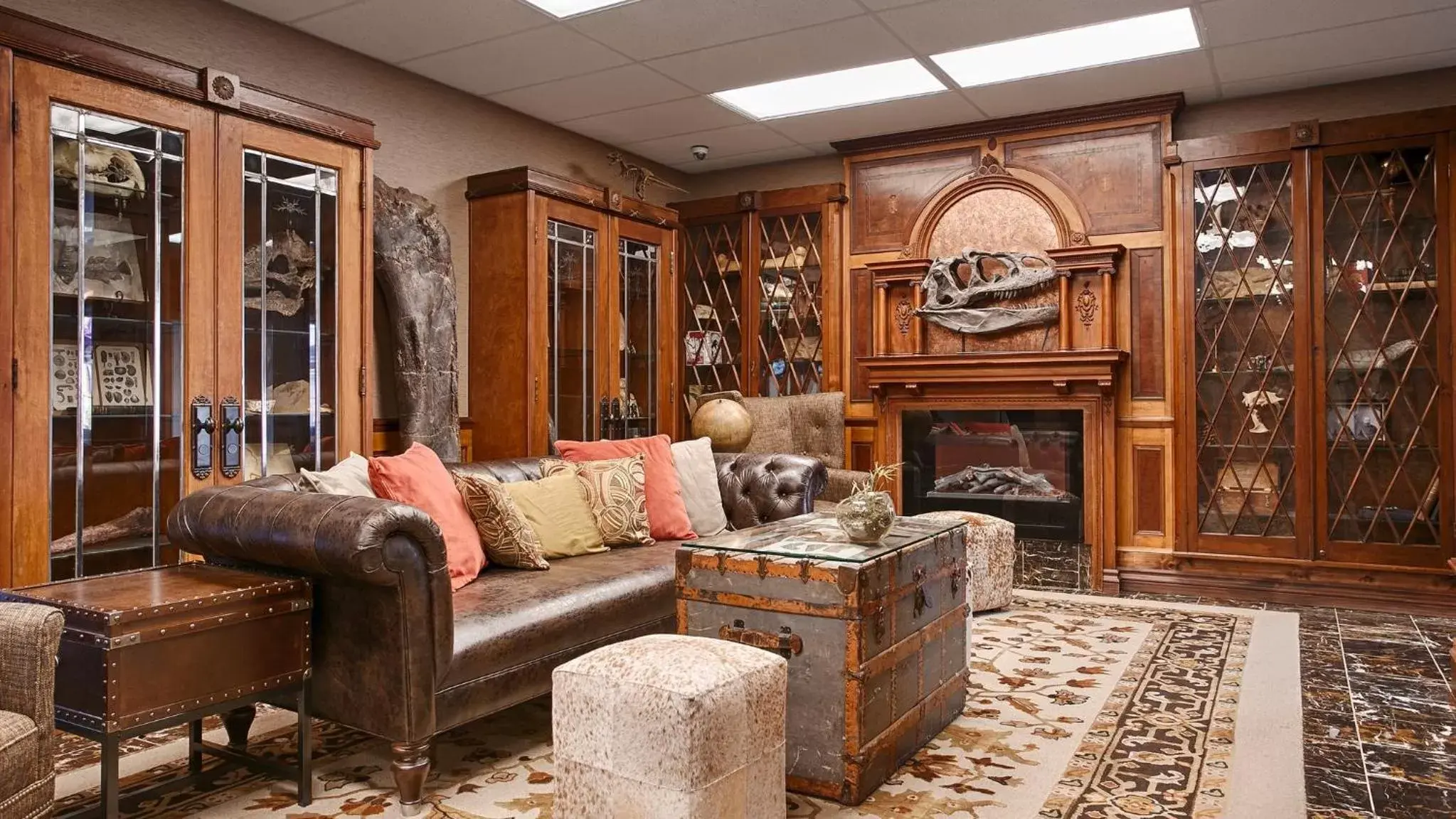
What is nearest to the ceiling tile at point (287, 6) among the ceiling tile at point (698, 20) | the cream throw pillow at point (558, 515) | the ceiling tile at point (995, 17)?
the ceiling tile at point (698, 20)

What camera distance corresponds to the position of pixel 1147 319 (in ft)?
18.1

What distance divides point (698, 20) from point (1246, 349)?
343 cm

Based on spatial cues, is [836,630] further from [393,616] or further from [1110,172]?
[1110,172]

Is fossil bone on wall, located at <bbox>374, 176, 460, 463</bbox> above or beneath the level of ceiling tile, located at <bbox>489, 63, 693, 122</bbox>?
beneath

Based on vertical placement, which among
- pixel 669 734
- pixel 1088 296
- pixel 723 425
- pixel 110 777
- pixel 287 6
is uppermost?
pixel 287 6

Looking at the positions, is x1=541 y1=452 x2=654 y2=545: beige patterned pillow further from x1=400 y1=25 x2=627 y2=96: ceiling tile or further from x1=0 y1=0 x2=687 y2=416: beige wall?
x1=400 y1=25 x2=627 y2=96: ceiling tile

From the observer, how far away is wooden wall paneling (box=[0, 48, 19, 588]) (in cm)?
298

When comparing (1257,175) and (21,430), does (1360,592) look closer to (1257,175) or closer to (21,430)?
(1257,175)

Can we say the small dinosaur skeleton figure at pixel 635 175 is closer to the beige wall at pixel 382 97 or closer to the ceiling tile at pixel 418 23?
the beige wall at pixel 382 97

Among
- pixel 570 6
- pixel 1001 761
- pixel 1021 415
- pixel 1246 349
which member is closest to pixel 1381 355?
pixel 1246 349

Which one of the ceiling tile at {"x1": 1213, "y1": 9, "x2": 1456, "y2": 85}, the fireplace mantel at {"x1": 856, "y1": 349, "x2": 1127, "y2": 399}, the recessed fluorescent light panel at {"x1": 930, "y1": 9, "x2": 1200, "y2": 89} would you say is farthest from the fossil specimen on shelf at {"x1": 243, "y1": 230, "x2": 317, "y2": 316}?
the ceiling tile at {"x1": 1213, "y1": 9, "x2": 1456, "y2": 85}

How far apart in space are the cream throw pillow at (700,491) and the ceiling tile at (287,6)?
2.34 meters

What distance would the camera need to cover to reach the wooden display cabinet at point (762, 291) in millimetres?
6445

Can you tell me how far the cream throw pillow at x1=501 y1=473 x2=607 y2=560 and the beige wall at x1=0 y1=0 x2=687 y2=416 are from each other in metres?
1.53
